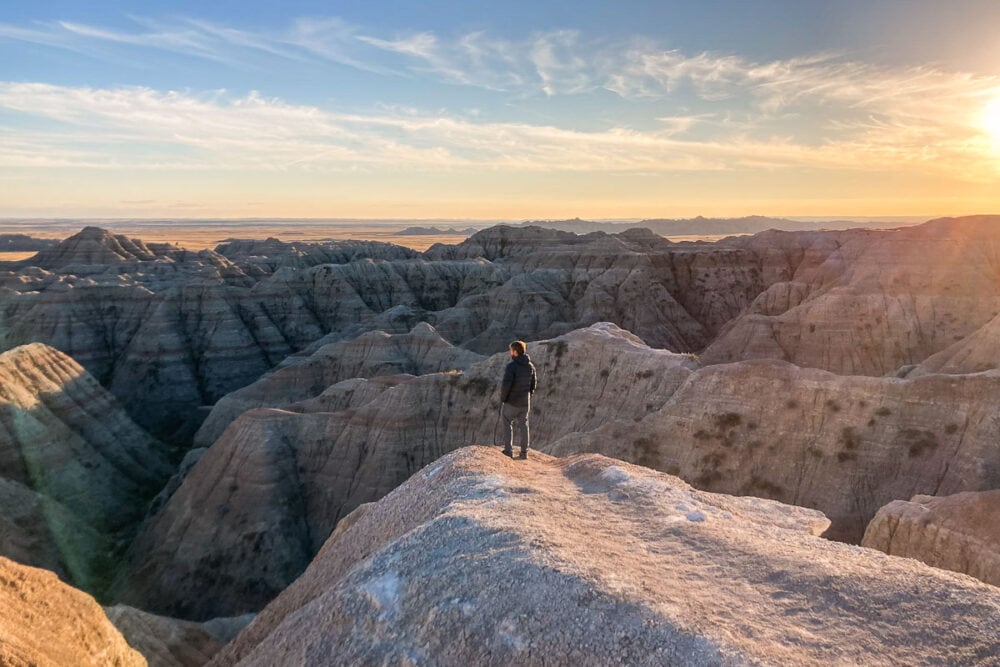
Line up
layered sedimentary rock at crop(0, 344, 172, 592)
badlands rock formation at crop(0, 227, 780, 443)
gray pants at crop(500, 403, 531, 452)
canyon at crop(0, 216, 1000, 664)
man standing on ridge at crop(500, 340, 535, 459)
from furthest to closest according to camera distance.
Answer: badlands rock formation at crop(0, 227, 780, 443) → layered sedimentary rock at crop(0, 344, 172, 592) → gray pants at crop(500, 403, 531, 452) → man standing on ridge at crop(500, 340, 535, 459) → canyon at crop(0, 216, 1000, 664)

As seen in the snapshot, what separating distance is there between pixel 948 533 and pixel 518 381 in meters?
12.8

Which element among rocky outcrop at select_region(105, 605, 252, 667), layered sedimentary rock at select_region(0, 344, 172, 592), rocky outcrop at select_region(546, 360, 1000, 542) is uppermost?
rocky outcrop at select_region(546, 360, 1000, 542)

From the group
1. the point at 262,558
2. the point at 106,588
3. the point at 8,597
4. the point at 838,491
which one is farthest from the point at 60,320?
the point at 838,491

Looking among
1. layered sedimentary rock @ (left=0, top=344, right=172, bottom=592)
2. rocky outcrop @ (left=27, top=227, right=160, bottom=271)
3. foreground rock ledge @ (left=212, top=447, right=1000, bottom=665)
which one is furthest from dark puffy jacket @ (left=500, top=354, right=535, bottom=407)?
rocky outcrop @ (left=27, top=227, right=160, bottom=271)

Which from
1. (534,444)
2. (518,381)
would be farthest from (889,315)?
(518,381)

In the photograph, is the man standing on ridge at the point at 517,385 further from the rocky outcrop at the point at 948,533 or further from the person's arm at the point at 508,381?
the rocky outcrop at the point at 948,533

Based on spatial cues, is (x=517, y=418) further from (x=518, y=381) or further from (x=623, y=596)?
(x=623, y=596)

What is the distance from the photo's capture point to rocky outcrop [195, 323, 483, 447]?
57.5 meters

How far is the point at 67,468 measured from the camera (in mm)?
44469

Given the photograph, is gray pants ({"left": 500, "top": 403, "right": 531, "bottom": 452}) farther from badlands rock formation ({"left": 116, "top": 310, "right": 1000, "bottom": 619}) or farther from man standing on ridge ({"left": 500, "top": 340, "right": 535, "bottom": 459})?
badlands rock formation ({"left": 116, "top": 310, "right": 1000, "bottom": 619})

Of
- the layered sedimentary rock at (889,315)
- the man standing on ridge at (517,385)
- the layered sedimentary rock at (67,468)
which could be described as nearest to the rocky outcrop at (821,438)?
the man standing on ridge at (517,385)

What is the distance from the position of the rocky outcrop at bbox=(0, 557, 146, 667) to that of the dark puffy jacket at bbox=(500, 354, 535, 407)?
358 inches

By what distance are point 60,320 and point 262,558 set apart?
52939mm

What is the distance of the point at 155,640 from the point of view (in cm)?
1784
